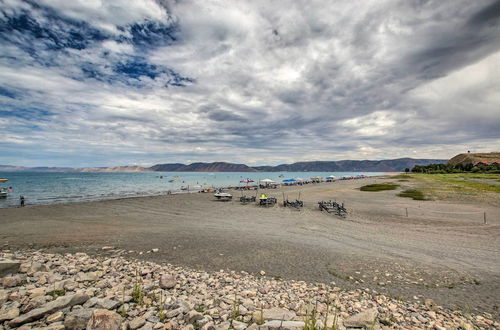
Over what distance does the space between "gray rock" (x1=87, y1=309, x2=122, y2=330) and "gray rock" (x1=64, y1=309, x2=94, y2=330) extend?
25 cm

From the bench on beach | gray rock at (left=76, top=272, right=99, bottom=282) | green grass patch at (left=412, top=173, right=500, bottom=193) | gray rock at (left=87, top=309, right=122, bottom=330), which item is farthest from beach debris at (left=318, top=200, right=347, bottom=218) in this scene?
green grass patch at (left=412, top=173, right=500, bottom=193)

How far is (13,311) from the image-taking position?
17.2ft

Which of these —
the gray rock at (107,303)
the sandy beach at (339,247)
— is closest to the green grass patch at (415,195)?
the sandy beach at (339,247)

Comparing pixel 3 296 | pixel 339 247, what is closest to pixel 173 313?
pixel 3 296

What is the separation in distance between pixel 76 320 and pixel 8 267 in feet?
14.6

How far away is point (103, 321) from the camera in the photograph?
4.99m

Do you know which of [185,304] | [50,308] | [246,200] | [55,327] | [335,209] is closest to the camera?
[55,327]

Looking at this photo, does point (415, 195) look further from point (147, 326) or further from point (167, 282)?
point (147, 326)

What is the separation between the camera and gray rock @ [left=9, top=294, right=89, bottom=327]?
16.5 ft

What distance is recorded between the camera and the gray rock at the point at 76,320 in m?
4.96

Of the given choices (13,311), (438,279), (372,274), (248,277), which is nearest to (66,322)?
(13,311)

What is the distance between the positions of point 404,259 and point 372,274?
128 inches

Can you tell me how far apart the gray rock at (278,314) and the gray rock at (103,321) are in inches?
136

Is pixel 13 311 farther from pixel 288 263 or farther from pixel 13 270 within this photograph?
pixel 288 263
